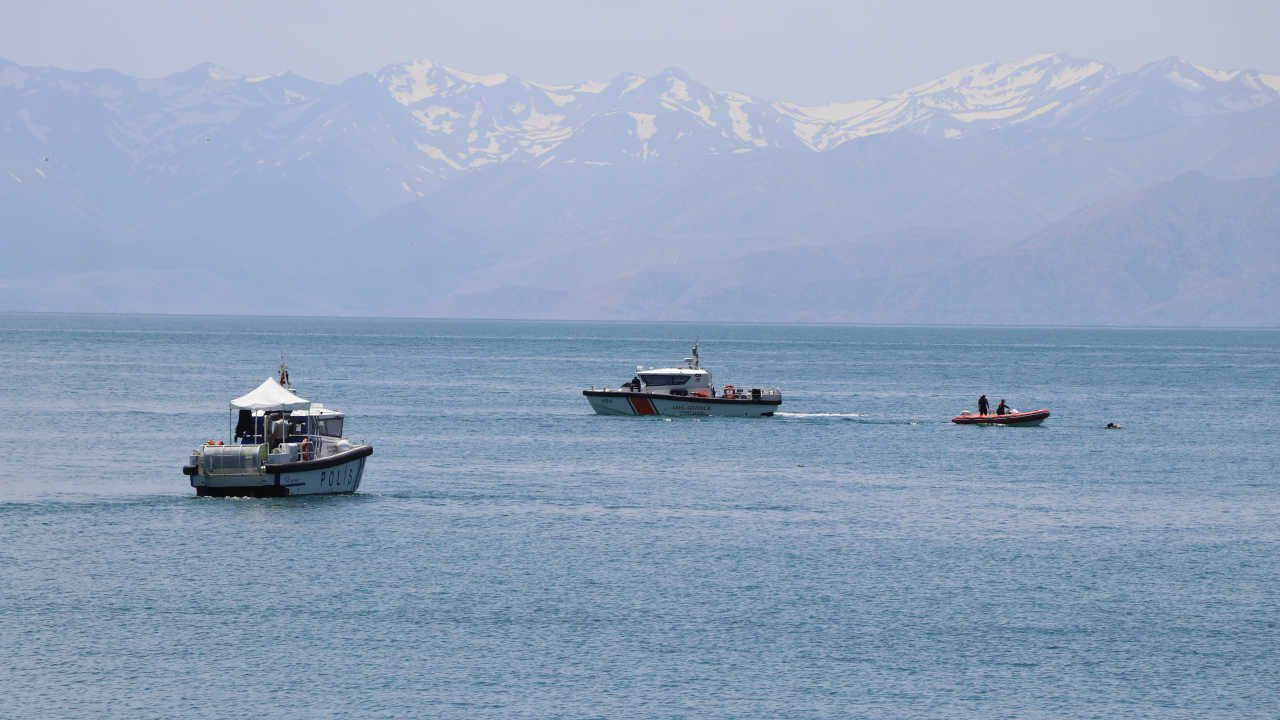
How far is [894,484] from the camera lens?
90.6 metres

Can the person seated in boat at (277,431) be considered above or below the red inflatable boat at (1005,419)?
above

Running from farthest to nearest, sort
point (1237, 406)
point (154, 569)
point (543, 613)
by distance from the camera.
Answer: point (1237, 406) → point (154, 569) → point (543, 613)

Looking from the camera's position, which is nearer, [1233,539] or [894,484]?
[1233,539]

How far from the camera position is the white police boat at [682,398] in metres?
133

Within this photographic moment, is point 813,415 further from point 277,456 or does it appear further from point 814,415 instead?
point 277,456

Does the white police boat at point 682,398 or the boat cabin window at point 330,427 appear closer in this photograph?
the boat cabin window at point 330,427

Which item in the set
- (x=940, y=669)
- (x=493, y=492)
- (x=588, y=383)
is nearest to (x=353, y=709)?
(x=940, y=669)

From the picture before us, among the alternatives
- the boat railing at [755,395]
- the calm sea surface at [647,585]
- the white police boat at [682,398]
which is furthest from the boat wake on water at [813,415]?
the calm sea surface at [647,585]

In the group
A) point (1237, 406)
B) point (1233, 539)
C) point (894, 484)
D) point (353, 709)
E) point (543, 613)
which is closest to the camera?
point (353, 709)

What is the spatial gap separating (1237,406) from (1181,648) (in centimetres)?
11633

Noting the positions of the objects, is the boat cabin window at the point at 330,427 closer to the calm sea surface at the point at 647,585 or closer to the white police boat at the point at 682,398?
the calm sea surface at the point at 647,585

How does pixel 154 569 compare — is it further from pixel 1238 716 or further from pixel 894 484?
pixel 894 484

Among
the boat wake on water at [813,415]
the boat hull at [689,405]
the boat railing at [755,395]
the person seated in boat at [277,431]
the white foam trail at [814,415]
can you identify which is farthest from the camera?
the white foam trail at [814,415]

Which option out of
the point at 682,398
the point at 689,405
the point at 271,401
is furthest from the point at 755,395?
the point at 271,401
